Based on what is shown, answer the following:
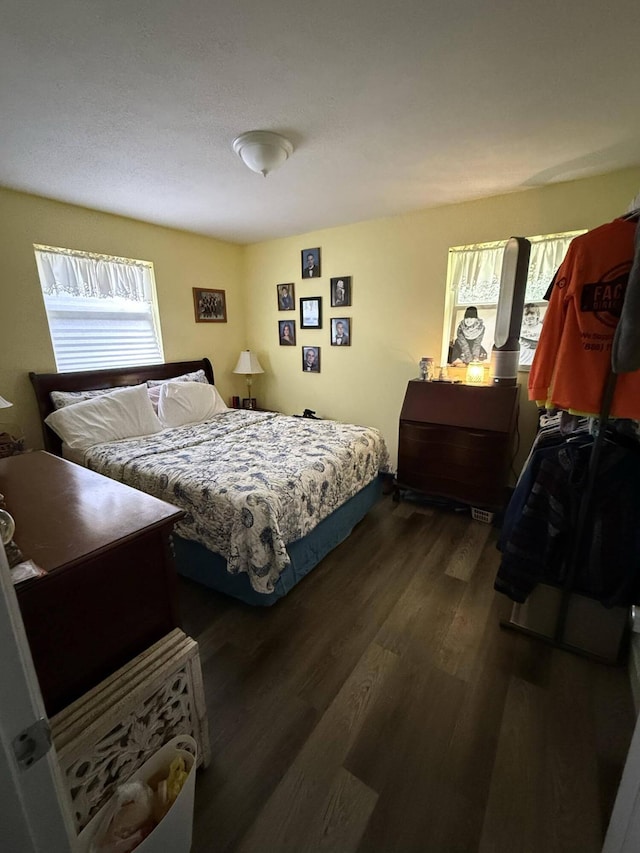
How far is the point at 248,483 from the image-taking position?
6.25 ft

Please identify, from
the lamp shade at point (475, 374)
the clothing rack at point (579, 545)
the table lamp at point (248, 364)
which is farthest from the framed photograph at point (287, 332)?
the clothing rack at point (579, 545)

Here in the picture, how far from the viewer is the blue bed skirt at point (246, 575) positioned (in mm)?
1885

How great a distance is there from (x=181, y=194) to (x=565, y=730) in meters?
3.59

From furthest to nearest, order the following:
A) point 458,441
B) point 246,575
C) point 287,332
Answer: point 287,332 < point 458,441 < point 246,575

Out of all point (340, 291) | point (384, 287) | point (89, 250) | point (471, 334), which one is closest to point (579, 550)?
point (471, 334)

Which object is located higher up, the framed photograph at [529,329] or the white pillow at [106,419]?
the framed photograph at [529,329]

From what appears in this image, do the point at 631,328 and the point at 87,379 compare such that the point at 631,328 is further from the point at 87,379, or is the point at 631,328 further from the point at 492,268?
the point at 87,379

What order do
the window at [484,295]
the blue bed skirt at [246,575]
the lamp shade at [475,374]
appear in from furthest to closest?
the lamp shade at [475,374] → the window at [484,295] → the blue bed skirt at [246,575]

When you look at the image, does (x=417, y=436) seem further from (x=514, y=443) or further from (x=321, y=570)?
(x=321, y=570)

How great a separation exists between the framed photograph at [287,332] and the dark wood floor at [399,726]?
8.93ft

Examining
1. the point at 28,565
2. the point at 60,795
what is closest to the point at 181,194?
the point at 28,565

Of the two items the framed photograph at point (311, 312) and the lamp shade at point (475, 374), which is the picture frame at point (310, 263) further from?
the lamp shade at point (475, 374)

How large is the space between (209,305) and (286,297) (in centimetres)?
83

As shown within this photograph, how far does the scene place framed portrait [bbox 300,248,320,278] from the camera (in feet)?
12.0
